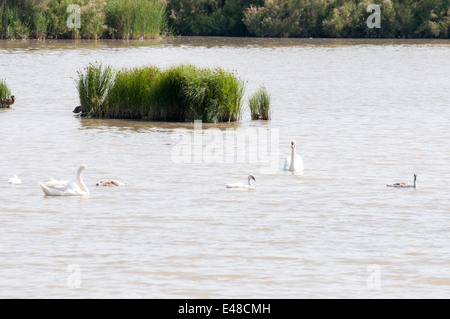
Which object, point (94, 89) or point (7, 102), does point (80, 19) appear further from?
point (94, 89)

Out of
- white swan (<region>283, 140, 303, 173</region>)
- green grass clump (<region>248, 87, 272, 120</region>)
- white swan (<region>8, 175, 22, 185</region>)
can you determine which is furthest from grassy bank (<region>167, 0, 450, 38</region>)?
white swan (<region>8, 175, 22, 185</region>)

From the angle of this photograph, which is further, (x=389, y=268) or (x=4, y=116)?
(x=4, y=116)

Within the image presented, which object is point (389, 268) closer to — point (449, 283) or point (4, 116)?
point (449, 283)

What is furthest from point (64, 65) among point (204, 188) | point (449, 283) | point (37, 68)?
point (449, 283)

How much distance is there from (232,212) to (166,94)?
10661mm

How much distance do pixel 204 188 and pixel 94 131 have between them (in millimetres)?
7664

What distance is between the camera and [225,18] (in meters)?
74.9

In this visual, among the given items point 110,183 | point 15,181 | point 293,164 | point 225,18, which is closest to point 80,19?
point 225,18

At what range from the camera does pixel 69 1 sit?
5953cm

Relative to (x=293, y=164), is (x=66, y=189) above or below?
below

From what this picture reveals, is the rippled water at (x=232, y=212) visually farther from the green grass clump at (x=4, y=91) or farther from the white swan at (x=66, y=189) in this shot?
the green grass clump at (x=4, y=91)

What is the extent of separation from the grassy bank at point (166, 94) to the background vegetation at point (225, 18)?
116 ft

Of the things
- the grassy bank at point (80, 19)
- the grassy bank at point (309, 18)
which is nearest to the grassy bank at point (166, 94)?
the grassy bank at point (80, 19)

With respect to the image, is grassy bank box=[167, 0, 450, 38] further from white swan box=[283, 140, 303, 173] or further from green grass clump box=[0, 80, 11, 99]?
white swan box=[283, 140, 303, 173]
